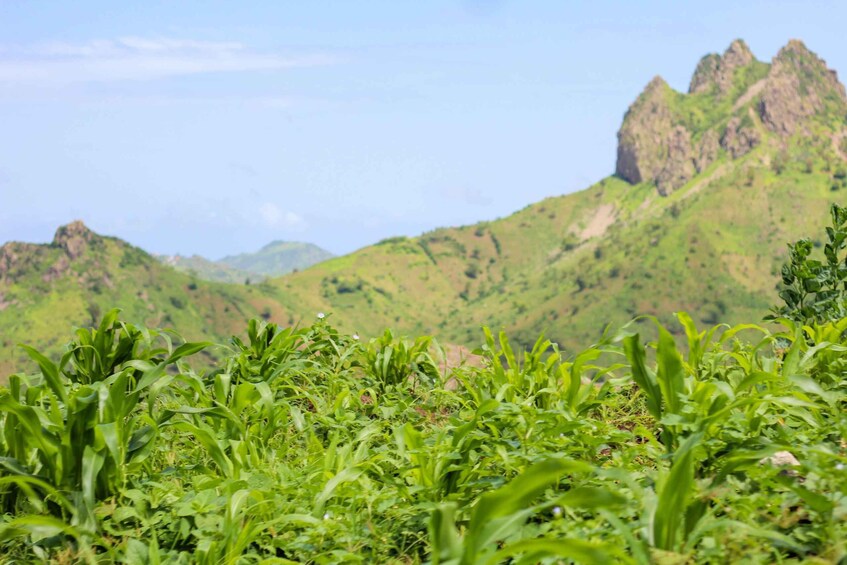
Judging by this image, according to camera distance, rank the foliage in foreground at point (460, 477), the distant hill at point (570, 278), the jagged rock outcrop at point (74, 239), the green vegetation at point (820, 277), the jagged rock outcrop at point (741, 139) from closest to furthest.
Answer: the foliage in foreground at point (460, 477)
the green vegetation at point (820, 277)
the distant hill at point (570, 278)
the jagged rock outcrop at point (74, 239)
the jagged rock outcrop at point (741, 139)

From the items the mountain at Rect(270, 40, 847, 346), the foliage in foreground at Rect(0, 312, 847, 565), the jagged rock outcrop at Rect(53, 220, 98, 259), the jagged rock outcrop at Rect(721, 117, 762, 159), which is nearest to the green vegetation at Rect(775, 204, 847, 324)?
the foliage in foreground at Rect(0, 312, 847, 565)

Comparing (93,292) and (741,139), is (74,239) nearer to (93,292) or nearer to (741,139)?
(93,292)

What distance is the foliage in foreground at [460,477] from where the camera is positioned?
7.66 ft

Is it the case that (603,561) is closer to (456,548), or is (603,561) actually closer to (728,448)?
(456,548)

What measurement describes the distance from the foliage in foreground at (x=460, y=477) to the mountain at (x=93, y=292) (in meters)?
123

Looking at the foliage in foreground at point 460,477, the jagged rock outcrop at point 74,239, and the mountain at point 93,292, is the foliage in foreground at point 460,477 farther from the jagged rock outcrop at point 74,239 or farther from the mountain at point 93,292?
the jagged rock outcrop at point 74,239

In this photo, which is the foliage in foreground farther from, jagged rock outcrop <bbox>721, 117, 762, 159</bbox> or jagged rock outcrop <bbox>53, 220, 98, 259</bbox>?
jagged rock outcrop <bbox>721, 117, 762, 159</bbox>

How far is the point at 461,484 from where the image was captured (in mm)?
3104

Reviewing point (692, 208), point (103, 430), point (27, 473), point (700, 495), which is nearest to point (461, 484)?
point (700, 495)

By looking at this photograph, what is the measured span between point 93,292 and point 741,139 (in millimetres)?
155391

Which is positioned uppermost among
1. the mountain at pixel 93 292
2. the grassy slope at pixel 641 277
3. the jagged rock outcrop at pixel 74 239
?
the jagged rock outcrop at pixel 74 239

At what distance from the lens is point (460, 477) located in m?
3.11

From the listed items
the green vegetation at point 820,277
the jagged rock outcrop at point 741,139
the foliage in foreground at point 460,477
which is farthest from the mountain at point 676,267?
the foliage in foreground at point 460,477

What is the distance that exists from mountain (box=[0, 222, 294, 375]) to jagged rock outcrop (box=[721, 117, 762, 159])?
124 metres
